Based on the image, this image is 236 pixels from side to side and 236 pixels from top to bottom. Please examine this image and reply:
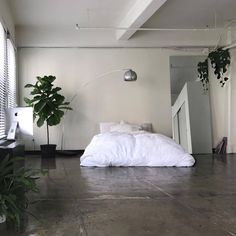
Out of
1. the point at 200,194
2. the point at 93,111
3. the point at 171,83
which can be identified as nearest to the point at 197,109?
the point at 171,83

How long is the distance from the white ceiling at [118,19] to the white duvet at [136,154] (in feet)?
7.47

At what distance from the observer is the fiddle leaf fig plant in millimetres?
7777

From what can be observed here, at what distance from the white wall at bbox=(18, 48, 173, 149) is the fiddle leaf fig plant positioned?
65 centimetres

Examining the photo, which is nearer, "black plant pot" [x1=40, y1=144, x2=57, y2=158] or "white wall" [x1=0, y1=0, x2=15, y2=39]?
"white wall" [x1=0, y1=0, x2=15, y2=39]

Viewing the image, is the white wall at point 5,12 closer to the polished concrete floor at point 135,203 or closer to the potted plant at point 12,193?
the polished concrete floor at point 135,203

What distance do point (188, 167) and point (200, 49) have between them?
4.04 m

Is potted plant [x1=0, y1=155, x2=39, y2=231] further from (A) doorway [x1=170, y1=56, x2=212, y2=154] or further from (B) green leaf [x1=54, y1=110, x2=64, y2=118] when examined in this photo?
(A) doorway [x1=170, y1=56, x2=212, y2=154]

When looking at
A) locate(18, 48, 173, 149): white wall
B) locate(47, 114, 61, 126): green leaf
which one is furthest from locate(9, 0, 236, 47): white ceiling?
locate(47, 114, 61, 126): green leaf

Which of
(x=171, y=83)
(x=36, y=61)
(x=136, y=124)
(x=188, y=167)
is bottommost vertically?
(x=188, y=167)

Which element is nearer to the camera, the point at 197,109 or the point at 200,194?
the point at 200,194

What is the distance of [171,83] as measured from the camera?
9000 mm

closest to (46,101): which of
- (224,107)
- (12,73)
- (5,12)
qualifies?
(12,73)

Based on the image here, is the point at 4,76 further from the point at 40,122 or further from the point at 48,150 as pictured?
the point at 48,150

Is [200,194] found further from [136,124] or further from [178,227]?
[136,124]
